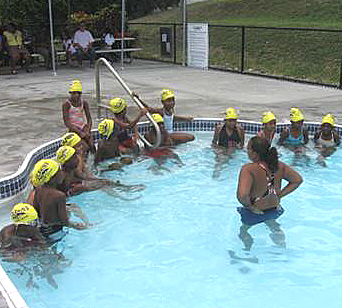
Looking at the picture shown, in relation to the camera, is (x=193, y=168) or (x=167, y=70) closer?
(x=193, y=168)

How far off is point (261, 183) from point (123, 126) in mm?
3345

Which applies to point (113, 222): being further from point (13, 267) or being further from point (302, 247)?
point (302, 247)

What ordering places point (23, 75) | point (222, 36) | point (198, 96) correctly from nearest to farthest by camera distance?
1. point (198, 96)
2. point (23, 75)
3. point (222, 36)

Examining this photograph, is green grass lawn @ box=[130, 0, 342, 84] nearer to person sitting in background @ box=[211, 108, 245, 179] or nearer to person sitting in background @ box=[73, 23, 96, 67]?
person sitting in background @ box=[73, 23, 96, 67]

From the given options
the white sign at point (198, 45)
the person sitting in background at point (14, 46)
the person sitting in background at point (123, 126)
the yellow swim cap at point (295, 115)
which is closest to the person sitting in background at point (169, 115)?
the person sitting in background at point (123, 126)

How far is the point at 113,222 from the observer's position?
632 centimetres

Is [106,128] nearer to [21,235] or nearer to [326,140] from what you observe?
[21,235]

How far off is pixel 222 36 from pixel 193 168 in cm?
2037

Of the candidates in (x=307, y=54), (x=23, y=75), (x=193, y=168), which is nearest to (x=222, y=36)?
(x=307, y=54)

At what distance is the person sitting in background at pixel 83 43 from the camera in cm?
1723

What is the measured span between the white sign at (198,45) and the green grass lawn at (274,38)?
10.2ft

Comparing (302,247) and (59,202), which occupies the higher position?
(59,202)

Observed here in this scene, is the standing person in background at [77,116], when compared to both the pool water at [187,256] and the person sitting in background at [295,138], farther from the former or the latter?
the person sitting in background at [295,138]

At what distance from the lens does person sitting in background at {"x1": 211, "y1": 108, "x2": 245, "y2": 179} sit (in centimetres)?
808
